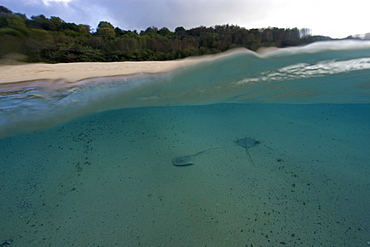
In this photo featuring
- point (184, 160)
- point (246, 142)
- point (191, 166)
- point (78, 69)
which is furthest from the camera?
point (78, 69)

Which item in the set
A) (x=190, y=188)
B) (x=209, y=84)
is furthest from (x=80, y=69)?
(x=190, y=188)

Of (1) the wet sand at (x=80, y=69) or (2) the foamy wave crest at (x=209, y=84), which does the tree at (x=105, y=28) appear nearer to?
(1) the wet sand at (x=80, y=69)

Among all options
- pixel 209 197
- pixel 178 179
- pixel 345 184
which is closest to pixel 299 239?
pixel 209 197

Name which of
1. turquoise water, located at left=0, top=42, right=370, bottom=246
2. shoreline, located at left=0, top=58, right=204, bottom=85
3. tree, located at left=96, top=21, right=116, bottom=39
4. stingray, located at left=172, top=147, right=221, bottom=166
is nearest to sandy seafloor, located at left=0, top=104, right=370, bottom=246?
turquoise water, located at left=0, top=42, right=370, bottom=246

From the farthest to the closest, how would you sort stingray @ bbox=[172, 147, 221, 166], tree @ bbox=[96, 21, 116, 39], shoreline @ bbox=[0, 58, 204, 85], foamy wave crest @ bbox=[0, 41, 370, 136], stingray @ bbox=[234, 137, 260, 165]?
tree @ bbox=[96, 21, 116, 39]
foamy wave crest @ bbox=[0, 41, 370, 136]
shoreline @ bbox=[0, 58, 204, 85]
stingray @ bbox=[234, 137, 260, 165]
stingray @ bbox=[172, 147, 221, 166]

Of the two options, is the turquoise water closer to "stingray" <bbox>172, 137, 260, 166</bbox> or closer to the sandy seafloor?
the sandy seafloor

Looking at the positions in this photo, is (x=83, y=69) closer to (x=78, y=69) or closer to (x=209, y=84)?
(x=78, y=69)

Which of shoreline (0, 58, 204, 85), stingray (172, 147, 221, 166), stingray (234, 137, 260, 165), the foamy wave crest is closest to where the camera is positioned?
stingray (172, 147, 221, 166)

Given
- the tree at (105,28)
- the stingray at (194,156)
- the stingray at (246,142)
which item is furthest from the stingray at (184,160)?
the tree at (105,28)
